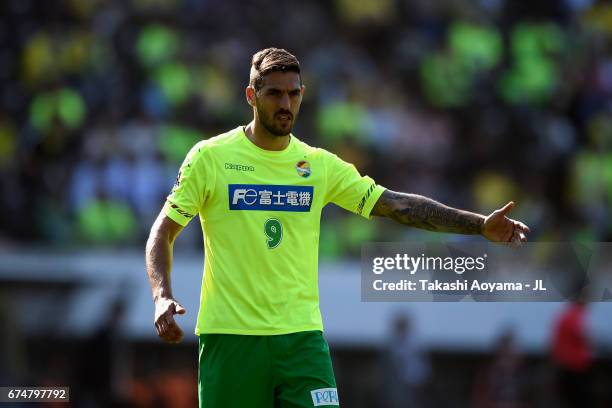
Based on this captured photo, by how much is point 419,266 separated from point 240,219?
1586mm

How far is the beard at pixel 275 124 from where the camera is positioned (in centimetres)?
561

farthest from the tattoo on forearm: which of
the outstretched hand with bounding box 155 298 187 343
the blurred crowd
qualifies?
the blurred crowd

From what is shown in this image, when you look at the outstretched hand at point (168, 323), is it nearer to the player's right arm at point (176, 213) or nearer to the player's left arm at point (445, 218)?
the player's right arm at point (176, 213)

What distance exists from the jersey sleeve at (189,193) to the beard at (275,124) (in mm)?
335

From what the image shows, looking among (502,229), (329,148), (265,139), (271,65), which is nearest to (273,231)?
(265,139)

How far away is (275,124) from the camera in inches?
221

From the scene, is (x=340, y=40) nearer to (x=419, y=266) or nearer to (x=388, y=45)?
(x=388, y=45)

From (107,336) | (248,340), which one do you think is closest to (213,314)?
(248,340)

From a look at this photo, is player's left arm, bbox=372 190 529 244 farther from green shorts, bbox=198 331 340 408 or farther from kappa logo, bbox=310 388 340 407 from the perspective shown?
kappa logo, bbox=310 388 340 407

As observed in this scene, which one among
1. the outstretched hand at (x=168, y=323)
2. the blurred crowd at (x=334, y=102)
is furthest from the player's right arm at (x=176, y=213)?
the blurred crowd at (x=334, y=102)

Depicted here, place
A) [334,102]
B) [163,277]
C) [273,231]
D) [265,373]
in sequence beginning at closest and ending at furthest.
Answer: [163,277] < [265,373] < [273,231] < [334,102]

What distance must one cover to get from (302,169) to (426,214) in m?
0.65

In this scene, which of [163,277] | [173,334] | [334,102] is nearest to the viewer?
[173,334]

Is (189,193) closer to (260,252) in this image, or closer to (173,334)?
(260,252)
